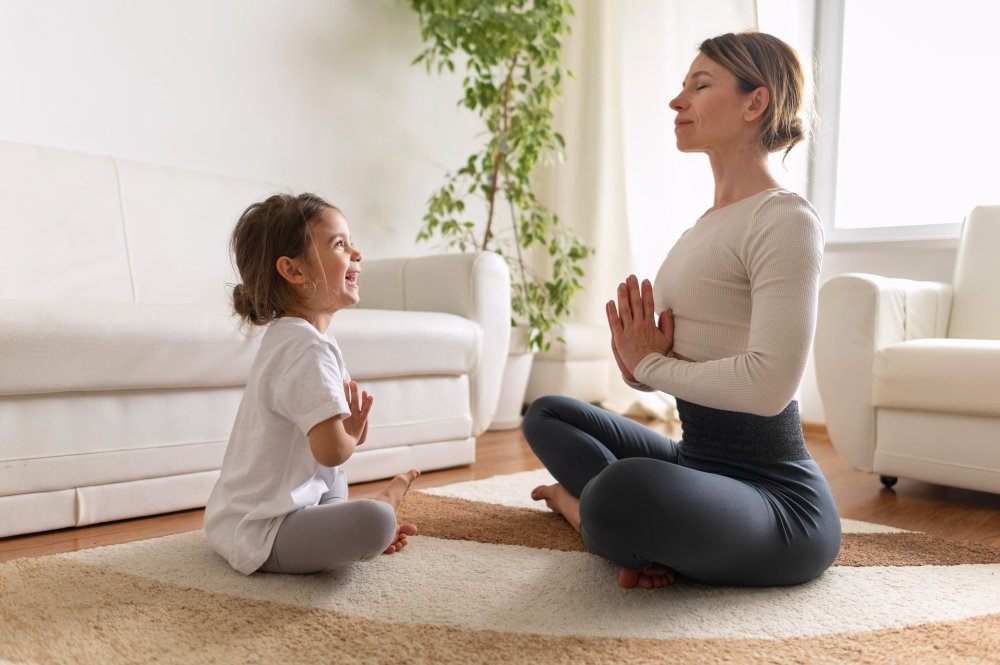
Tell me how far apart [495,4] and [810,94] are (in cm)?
198

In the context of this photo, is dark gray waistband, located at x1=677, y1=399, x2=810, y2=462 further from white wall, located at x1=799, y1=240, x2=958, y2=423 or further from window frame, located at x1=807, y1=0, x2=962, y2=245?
window frame, located at x1=807, y1=0, x2=962, y2=245

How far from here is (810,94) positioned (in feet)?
4.21

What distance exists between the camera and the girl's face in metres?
1.28

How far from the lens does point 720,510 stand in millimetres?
1083

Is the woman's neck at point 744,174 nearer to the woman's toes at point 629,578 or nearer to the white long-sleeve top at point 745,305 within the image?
the white long-sleeve top at point 745,305

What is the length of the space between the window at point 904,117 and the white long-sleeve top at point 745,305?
6.49 feet

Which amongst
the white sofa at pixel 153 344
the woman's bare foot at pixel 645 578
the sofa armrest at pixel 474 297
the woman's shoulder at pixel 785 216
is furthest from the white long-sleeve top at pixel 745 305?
the sofa armrest at pixel 474 297

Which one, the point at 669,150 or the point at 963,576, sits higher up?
the point at 669,150

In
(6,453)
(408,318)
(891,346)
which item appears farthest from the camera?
(408,318)

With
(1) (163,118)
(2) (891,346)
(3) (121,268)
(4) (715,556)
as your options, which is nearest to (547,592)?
(4) (715,556)

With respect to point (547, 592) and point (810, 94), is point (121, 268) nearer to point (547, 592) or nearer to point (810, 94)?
point (547, 592)

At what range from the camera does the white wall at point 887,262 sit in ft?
9.05

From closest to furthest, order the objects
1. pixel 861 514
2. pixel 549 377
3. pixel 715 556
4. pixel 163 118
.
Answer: pixel 715 556, pixel 861 514, pixel 163 118, pixel 549 377

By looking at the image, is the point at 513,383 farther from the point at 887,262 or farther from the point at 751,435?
the point at 751,435
